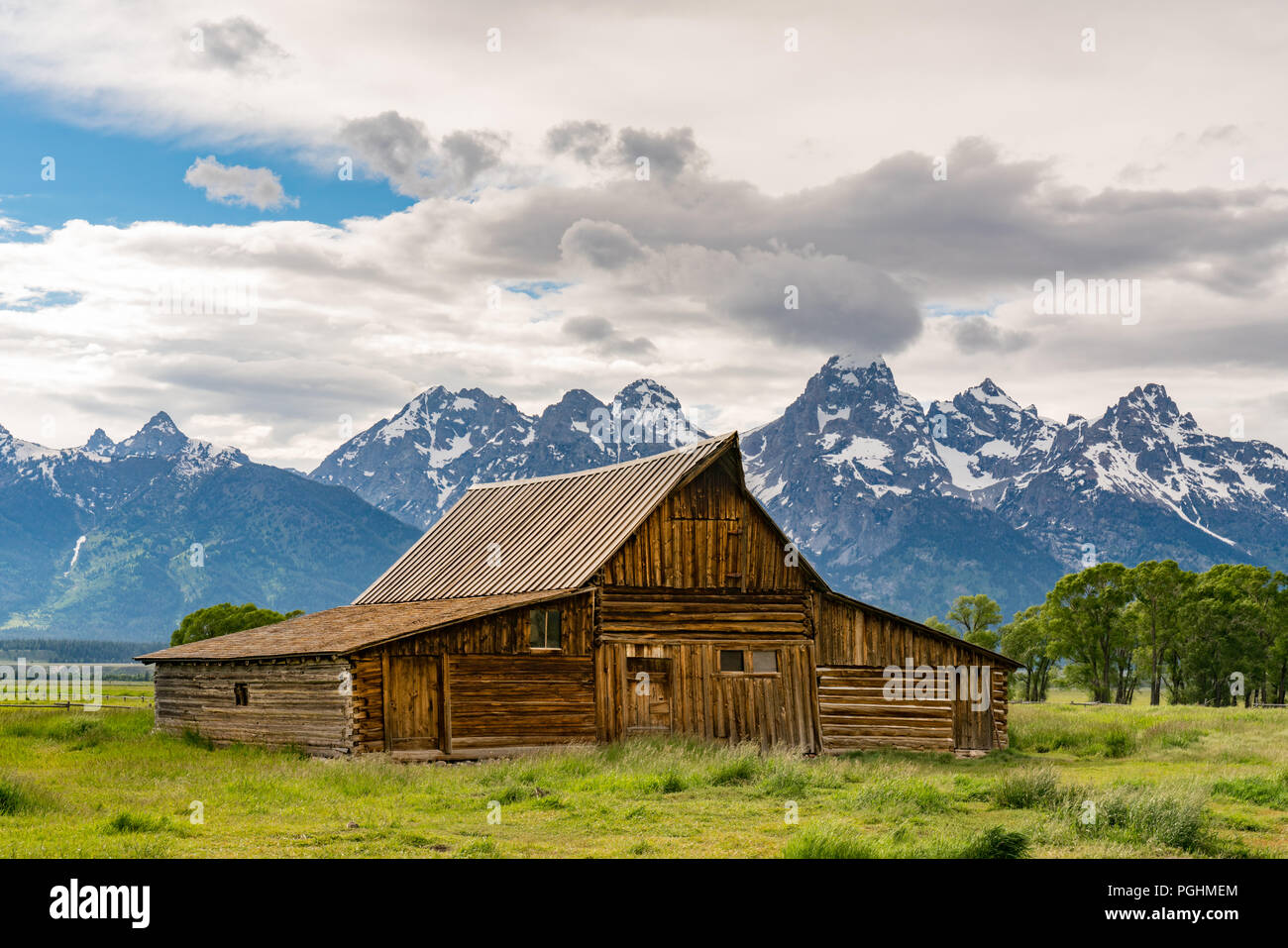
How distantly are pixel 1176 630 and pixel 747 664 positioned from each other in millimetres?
59193

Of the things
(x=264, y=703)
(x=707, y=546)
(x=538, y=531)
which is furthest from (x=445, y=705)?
(x=538, y=531)

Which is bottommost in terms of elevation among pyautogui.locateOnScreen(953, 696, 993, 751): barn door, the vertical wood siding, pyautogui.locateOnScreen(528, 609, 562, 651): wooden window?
pyautogui.locateOnScreen(953, 696, 993, 751): barn door

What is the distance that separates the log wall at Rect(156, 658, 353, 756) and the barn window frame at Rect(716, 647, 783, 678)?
10.5m

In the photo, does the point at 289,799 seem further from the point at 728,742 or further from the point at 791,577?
the point at 791,577

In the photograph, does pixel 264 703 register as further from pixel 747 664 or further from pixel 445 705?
pixel 747 664

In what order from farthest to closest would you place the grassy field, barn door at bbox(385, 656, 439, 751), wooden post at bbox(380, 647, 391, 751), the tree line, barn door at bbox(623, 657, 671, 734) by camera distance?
the tree line < barn door at bbox(623, 657, 671, 734) < barn door at bbox(385, 656, 439, 751) < wooden post at bbox(380, 647, 391, 751) < the grassy field

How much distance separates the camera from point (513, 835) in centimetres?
1662

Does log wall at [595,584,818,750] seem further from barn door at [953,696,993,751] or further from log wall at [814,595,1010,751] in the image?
barn door at [953,696,993,751]

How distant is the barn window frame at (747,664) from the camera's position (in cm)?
3475

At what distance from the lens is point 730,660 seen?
35.0m

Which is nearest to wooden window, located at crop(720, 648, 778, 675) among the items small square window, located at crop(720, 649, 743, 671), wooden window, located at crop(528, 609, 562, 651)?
small square window, located at crop(720, 649, 743, 671)

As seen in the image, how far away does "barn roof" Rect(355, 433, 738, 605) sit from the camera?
34.7 metres

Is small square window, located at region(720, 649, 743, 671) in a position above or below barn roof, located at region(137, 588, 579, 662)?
below

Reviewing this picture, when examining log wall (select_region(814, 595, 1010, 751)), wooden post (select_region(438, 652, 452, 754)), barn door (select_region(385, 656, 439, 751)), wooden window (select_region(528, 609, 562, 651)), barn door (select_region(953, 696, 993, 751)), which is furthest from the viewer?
barn door (select_region(953, 696, 993, 751))
